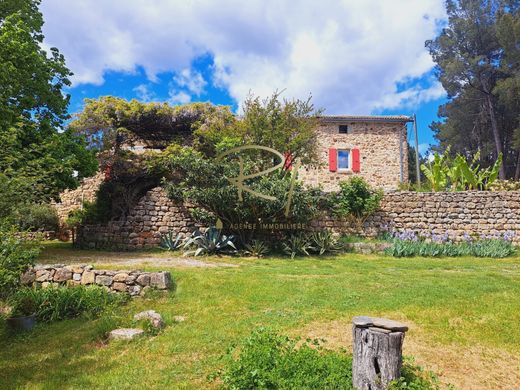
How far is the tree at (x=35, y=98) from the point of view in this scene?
898 centimetres

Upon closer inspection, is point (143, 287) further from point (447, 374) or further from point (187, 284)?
point (447, 374)

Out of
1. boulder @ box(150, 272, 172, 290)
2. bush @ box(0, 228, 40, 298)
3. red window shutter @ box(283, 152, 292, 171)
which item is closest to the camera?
bush @ box(0, 228, 40, 298)

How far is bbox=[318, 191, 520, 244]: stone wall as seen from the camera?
12969mm

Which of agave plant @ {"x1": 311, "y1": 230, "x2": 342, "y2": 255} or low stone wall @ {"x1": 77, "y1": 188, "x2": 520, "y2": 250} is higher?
low stone wall @ {"x1": 77, "y1": 188, "x2": 520, "y2": 250}

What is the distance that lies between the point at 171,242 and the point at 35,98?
640 centimetres

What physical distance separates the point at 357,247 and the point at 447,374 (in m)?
8.25

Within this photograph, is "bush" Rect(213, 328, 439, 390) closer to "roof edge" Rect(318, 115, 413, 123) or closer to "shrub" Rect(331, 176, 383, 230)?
"shrub" Rect(331, 176, 383, 230)

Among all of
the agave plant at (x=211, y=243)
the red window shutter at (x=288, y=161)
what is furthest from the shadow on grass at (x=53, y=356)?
the red window shutter at (x=288, y=161)

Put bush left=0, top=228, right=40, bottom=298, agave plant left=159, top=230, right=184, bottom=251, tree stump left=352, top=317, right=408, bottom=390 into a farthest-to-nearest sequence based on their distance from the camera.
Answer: agave plant left=159, top=230, right=184, bottom=251 < bush left=0, top=228, right=40, bottom=298 < tree stump left=352, top=317, right=408, bottom=390

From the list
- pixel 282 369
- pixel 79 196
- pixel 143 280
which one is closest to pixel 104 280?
pixel 143 280

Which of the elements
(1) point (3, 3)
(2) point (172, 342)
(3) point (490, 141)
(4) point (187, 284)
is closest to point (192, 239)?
(4) point (187, 284)

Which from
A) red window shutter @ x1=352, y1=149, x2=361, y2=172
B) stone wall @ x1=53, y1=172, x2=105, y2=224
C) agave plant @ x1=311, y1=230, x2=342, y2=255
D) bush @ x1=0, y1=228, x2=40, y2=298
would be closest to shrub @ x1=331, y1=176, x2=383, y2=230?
agave plant @ x1=311, y1=230, x2=342, y2=255

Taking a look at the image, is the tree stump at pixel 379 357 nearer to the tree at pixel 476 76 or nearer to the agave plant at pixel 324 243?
the agave plant at pixel 324 243

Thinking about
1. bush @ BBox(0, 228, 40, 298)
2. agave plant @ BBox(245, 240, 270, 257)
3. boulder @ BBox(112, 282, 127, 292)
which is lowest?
boulder @ BBox(112, 282, 127, 292)
